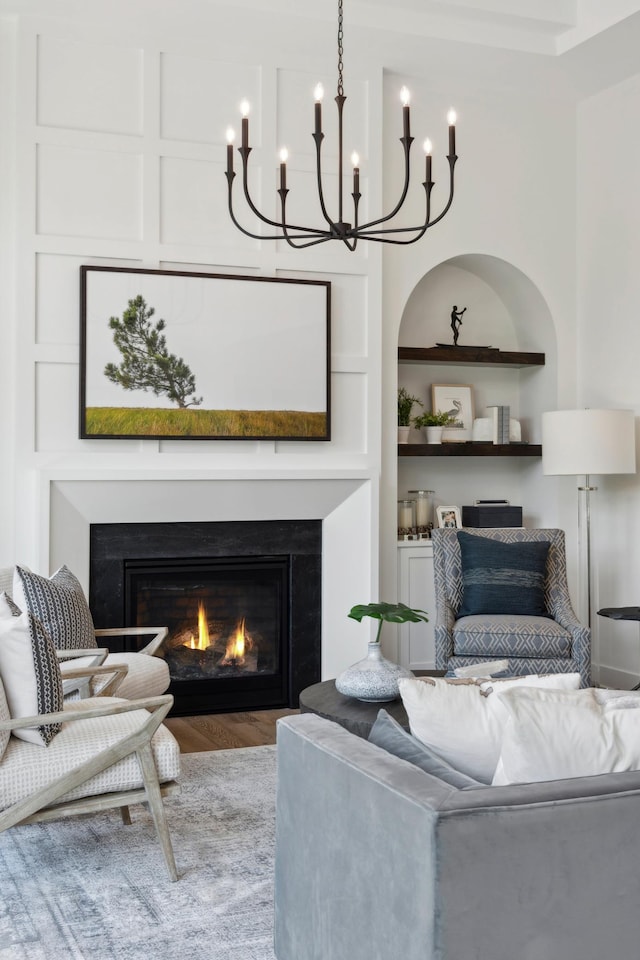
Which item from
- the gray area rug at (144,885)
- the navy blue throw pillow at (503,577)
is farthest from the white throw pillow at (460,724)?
the navy blue throw pillow at (503,577)

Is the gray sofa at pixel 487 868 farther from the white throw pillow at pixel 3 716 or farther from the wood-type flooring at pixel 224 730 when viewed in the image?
the wood-type flooring at pixel 224 730

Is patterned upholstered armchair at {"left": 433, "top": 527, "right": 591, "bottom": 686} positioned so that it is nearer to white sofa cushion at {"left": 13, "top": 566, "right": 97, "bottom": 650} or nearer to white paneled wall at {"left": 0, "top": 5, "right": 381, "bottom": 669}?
white paneled wall at {"left": 0, "top": 5, "right": 381, "bottom": 669}

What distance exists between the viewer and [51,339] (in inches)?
180

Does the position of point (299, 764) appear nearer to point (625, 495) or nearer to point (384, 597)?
point (384, 597)

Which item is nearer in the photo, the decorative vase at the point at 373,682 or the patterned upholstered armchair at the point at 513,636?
the decorative vase at the point at 373,682

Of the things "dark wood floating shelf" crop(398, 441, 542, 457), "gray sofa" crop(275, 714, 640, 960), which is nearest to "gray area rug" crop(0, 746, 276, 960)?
"gray sofa" crop(275, 714, 640, 960)

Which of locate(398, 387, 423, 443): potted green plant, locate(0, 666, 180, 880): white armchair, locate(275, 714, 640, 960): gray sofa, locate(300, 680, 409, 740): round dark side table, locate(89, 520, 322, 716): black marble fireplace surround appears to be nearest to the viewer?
locate(275, 714, 640, 960): gray sofa

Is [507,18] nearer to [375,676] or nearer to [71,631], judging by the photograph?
[375,676]

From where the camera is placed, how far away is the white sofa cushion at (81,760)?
8.70 feet

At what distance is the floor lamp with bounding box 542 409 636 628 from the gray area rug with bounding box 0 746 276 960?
2418 millimetres

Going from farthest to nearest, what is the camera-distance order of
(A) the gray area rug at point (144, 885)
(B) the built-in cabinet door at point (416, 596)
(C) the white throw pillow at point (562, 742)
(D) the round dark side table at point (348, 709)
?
(B) the built-in cabinet door at point (416, 596) → (D) the round dark side table at point (348, 709) → (A) the gray area rug at point (144, 885) → (C) the white throw pillow at point (562, 742)

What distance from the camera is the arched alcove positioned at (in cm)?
579

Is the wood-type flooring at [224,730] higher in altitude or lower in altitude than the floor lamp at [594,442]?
lower

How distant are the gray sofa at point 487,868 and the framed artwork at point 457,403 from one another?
4.12 m
